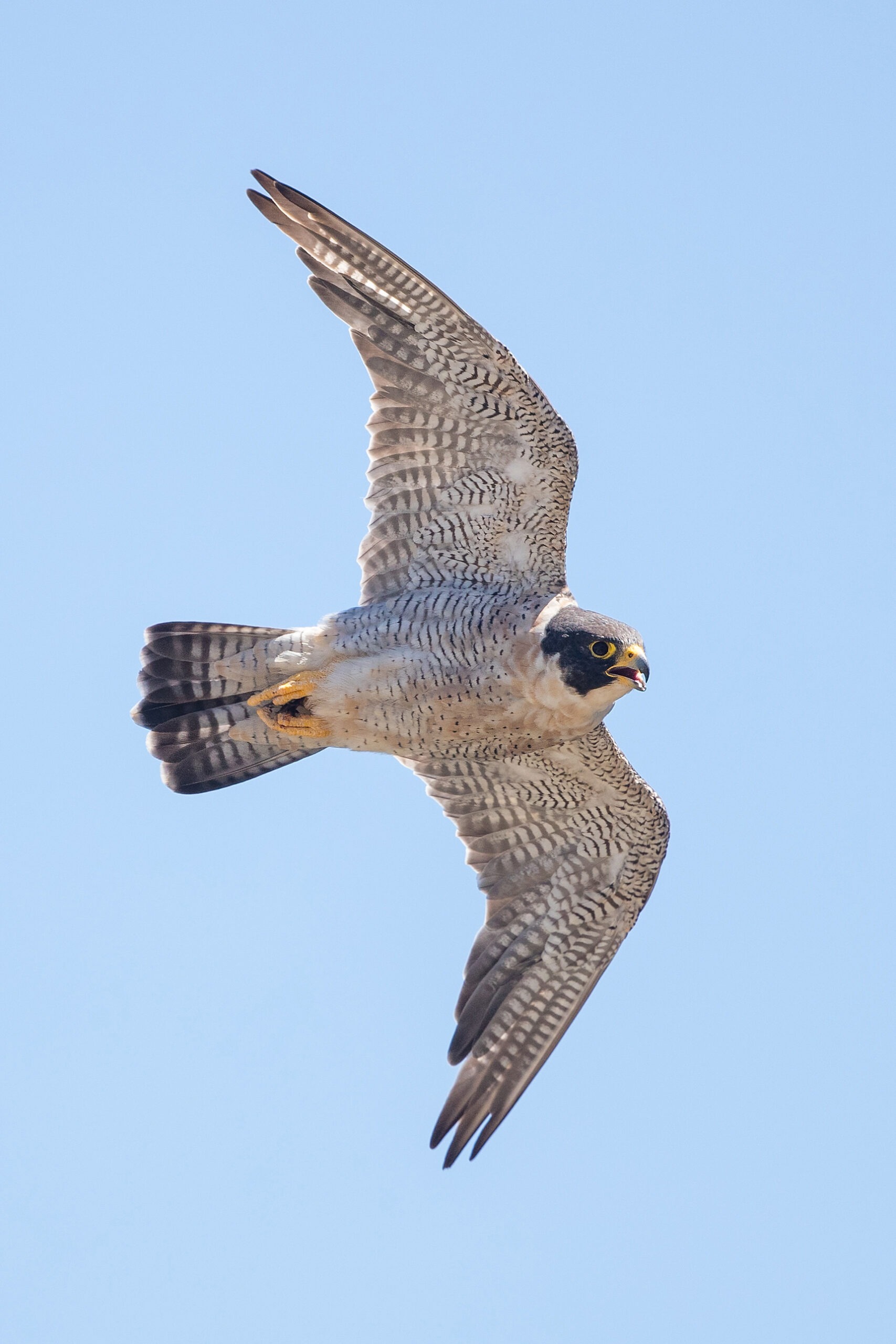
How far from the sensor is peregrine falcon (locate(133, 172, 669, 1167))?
34.1ft

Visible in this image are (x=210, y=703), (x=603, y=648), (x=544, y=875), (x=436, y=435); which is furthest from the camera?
(x=544, y=875)

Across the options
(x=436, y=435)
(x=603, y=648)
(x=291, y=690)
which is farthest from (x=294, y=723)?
(x=603, y=648)

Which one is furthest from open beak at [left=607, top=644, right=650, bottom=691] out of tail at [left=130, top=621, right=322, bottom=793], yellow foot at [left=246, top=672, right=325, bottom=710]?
tail at [left=130, top=621, right=322, bottom=793]

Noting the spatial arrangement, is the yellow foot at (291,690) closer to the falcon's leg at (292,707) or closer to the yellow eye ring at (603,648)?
the falcon's leg at (292,707)

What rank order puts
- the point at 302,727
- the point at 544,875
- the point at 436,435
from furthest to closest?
the point at 544,875 < the point at 302,727 < the point at 436,435

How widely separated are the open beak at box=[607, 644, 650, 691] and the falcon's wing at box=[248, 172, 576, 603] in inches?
37.8

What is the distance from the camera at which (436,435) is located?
10.7 meters

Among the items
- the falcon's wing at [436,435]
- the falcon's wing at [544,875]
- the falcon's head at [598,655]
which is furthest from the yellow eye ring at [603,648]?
the falcon's wing at [544,875]

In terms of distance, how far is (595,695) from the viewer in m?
10.1

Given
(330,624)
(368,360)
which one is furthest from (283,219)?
(330,624)

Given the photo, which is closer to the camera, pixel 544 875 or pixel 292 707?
pixel 292 707

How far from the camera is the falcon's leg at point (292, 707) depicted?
1075cm

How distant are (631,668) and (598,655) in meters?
0.20

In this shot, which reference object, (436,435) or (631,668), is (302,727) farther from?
(631,668)
